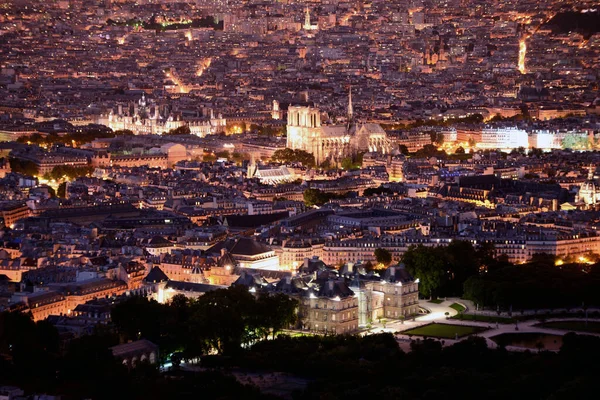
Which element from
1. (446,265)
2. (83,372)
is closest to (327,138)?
(446,265)

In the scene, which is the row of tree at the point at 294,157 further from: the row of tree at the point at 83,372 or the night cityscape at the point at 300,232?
the row of tree at the point at 83,372

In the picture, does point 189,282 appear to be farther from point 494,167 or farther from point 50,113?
point 50,113

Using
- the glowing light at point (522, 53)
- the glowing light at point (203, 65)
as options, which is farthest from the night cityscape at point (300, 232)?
the glowing light at point (522, 53)

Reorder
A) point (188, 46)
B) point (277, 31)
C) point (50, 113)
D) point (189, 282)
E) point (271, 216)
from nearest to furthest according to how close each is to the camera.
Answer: point (189, 282)
point (271, 216)
point (50, 113)
point (188, 46)
point (277, 31)

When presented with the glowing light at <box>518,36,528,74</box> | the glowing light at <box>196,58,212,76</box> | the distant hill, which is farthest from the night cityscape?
the distant hill

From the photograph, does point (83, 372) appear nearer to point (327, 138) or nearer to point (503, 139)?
point (327, 138)

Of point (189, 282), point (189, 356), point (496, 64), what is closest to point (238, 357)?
point (189, 356)

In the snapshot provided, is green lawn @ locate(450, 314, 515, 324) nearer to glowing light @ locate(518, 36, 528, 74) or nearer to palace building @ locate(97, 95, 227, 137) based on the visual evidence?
palace building @ locate(97, 95, 227, 137)
